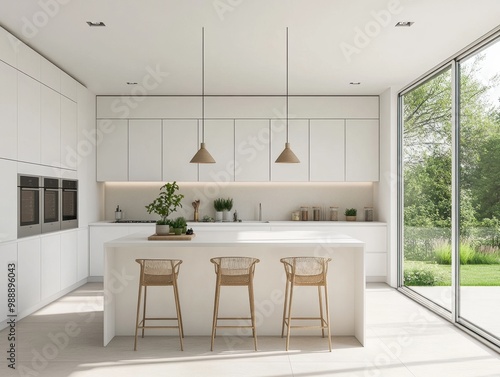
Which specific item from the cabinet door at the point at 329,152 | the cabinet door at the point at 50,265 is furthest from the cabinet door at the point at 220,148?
the cabinet door at the point at 50,265

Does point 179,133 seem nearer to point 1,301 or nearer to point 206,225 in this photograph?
point 206,225

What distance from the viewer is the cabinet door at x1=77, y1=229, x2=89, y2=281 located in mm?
7535

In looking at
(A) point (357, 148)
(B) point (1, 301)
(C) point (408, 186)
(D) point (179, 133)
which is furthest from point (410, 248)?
(B) point (1, 301)

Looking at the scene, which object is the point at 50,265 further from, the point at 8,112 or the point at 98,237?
the point at 8,112

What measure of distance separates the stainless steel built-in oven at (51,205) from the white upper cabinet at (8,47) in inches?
59.0

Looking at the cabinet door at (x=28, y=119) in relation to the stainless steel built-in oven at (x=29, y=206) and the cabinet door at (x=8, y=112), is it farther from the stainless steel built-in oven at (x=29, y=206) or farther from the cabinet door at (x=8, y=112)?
the stainless steel built-in oven at (x=29, y=206)

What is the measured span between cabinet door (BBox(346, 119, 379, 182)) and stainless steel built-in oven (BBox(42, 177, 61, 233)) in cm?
446

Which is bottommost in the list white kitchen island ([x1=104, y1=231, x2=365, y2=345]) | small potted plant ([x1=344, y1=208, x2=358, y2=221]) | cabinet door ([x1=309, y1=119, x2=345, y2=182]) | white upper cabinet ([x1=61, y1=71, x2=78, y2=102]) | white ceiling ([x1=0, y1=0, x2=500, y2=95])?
white kitchen island ([x1=104, y1=231, x2=365, y2=345])

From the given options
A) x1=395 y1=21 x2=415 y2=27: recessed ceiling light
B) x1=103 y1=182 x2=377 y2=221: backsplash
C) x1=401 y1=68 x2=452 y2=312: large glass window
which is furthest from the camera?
x1=103 y1=182 x2=377 y2=221: backsplash

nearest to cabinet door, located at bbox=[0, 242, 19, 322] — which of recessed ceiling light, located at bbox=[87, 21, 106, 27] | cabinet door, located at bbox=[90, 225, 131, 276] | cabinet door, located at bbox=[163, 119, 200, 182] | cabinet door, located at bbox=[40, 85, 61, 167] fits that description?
cabinet door, located at bbox=[40, 85, 61, 167]

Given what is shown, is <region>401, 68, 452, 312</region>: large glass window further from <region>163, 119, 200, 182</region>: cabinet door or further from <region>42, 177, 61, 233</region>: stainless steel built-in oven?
<region>42, 177, 61, 233</region>: stainless steel built-in oven

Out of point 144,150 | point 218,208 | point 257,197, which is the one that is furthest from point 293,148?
point 144,150

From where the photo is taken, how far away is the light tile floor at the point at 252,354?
13.4 ft

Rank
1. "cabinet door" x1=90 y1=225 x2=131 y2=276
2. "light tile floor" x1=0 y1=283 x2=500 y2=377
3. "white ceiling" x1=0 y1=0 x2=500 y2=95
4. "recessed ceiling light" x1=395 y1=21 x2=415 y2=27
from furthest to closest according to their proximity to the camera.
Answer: "cabinet door" x1=90 y1=225 x2=131 y2=276 < "recessed ceiling light" x1=395 y1=21 x2=415 y2=27 < "white ceiling" x1=0 y1=0 x2=500 y2=95 < "light tile floor" x1=0 y1=283 x2=500 y2=377
